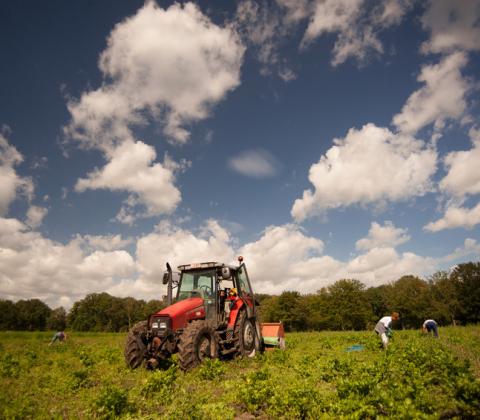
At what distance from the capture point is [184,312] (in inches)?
349

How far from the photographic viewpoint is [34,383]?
25.7 feet

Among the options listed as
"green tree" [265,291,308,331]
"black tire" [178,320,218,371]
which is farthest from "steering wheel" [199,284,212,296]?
"green tree" [265,291,308,331]

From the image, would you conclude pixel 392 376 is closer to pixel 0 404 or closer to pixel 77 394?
pixel 77 394

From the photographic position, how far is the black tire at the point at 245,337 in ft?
32.1

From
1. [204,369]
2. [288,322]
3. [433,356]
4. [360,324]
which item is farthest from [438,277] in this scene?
[204,369]

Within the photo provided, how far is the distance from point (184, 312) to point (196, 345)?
4.01ft

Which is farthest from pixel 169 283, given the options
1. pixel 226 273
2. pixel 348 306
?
pixel 348 306

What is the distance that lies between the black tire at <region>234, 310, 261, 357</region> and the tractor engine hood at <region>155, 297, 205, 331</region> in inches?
52.5

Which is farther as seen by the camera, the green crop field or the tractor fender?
the tractor fender

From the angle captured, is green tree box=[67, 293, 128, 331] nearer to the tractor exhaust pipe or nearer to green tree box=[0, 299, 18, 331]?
green tree box=[0, 299, 18, 331]

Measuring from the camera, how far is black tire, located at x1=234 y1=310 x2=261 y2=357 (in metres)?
9.80

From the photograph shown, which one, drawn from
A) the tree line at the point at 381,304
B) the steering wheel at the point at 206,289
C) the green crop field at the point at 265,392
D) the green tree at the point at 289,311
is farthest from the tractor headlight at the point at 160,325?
the green tree at the point at 289,311

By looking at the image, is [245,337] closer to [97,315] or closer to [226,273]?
[226,273]

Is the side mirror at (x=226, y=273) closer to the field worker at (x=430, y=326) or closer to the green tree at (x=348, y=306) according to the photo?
the field worker at (x=430, y=326)
